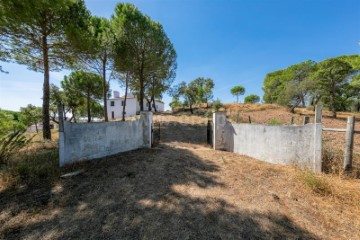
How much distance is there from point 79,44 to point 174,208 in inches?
314

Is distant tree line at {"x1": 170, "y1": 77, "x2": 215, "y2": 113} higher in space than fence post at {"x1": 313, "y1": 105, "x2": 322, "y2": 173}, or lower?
higher

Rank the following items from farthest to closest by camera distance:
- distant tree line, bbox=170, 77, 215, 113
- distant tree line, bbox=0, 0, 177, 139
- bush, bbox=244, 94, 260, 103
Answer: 1. bush, bbox=244, 94, 260, 103
2. distant tree line, bbox=170, 77, 215, 113
3. distant tree line, bbox=0, 0, 177, 139

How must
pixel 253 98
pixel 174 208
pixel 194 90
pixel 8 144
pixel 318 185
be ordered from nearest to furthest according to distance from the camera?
pixel 174 208
pixel 318 185
pixel 8 144
pixel 194 90
pixel 253 98

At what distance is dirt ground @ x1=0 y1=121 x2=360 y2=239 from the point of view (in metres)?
2.19

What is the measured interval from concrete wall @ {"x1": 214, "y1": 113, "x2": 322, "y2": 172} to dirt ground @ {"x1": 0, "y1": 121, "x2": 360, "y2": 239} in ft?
1.54

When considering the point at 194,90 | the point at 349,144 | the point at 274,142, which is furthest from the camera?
the point at 194,90

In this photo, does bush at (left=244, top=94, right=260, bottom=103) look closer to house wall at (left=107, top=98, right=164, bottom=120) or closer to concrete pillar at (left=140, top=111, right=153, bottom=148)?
house wall at (left=107, top=98, right=164, bottom=120)

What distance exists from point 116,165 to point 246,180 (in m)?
3.58

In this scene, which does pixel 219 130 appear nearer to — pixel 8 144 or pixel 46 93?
pixel 8 144

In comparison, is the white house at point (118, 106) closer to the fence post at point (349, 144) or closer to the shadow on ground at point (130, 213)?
the shadow on ground at point (130, 213)

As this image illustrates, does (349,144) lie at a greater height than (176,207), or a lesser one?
greater

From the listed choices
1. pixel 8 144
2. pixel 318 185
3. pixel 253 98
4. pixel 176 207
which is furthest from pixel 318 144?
pixel 253 98

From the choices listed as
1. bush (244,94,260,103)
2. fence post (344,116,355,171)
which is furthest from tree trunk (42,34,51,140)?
bush (244,94,260,103)

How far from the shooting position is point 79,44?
23.0ft
